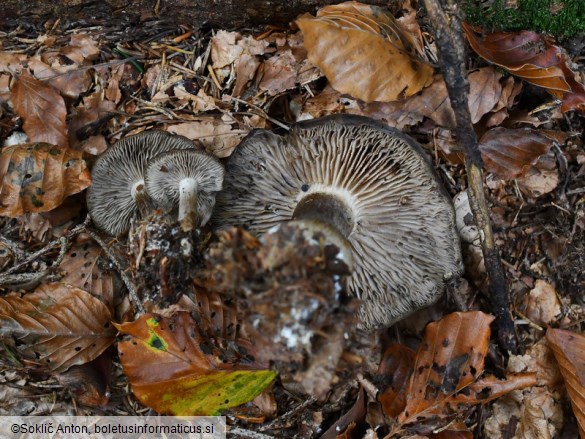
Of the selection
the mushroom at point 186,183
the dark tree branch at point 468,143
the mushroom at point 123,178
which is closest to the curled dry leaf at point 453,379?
the dark tree branch at point 468,143

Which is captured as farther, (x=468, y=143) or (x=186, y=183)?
(x=186, y=183)

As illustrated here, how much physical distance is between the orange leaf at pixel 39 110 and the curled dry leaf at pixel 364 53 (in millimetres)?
1433

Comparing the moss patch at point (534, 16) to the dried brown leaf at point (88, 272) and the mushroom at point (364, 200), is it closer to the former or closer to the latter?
the mushroom at point (364, 200)

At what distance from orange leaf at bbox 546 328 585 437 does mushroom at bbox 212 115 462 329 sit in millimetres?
609

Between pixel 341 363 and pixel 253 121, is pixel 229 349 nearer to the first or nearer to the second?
pixel 341 363

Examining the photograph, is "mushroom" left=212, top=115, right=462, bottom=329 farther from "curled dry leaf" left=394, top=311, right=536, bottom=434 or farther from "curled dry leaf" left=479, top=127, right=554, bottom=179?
"curled dry leaf" left=479, top=127, right=554, bottom=179

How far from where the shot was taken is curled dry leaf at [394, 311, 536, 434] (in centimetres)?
242

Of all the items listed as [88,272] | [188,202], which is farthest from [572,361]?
[88,272]

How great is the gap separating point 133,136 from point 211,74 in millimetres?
641

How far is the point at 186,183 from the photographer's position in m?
2.65

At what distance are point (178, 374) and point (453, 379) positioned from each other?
1.32 metres

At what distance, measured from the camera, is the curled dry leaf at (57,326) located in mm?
2621

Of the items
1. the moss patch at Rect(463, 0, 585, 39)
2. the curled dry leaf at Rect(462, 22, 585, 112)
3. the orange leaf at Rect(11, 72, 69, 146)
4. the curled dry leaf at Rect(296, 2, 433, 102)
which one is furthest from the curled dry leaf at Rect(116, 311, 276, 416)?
the moss patch at Rect(463, 0, 585, 39)

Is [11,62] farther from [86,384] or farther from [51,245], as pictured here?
[86,384]
